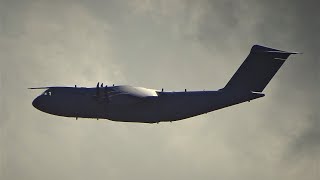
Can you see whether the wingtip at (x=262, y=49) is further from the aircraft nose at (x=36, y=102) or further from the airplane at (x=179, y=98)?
the aircraft nose at (x=36, y=102)

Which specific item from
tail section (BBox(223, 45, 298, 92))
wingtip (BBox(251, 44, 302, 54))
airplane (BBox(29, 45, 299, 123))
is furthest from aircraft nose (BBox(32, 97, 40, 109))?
wingtip (BBox(251, 44, 302, 54))

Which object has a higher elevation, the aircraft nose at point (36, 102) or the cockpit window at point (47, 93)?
the cockpit window at point (47, 93)

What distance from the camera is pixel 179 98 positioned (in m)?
76.2

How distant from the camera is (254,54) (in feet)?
252

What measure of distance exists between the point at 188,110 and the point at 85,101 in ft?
30.7

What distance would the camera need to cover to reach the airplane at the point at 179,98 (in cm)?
7606

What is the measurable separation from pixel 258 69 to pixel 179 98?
7.62m

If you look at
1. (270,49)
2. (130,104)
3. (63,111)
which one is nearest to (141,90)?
(130,104)

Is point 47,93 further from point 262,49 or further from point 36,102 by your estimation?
point 262,49

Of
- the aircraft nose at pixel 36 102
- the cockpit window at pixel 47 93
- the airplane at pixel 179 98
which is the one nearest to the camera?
the airplane at pixel 179 98

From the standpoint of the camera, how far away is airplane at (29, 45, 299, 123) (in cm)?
7606

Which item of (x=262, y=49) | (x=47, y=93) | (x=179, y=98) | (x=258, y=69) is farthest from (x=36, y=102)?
(x=262, y=49)

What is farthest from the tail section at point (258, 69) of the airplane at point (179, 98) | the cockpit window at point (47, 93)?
the cockpit window at point (47, 93)

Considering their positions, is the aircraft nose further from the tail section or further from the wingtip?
the wingtip
